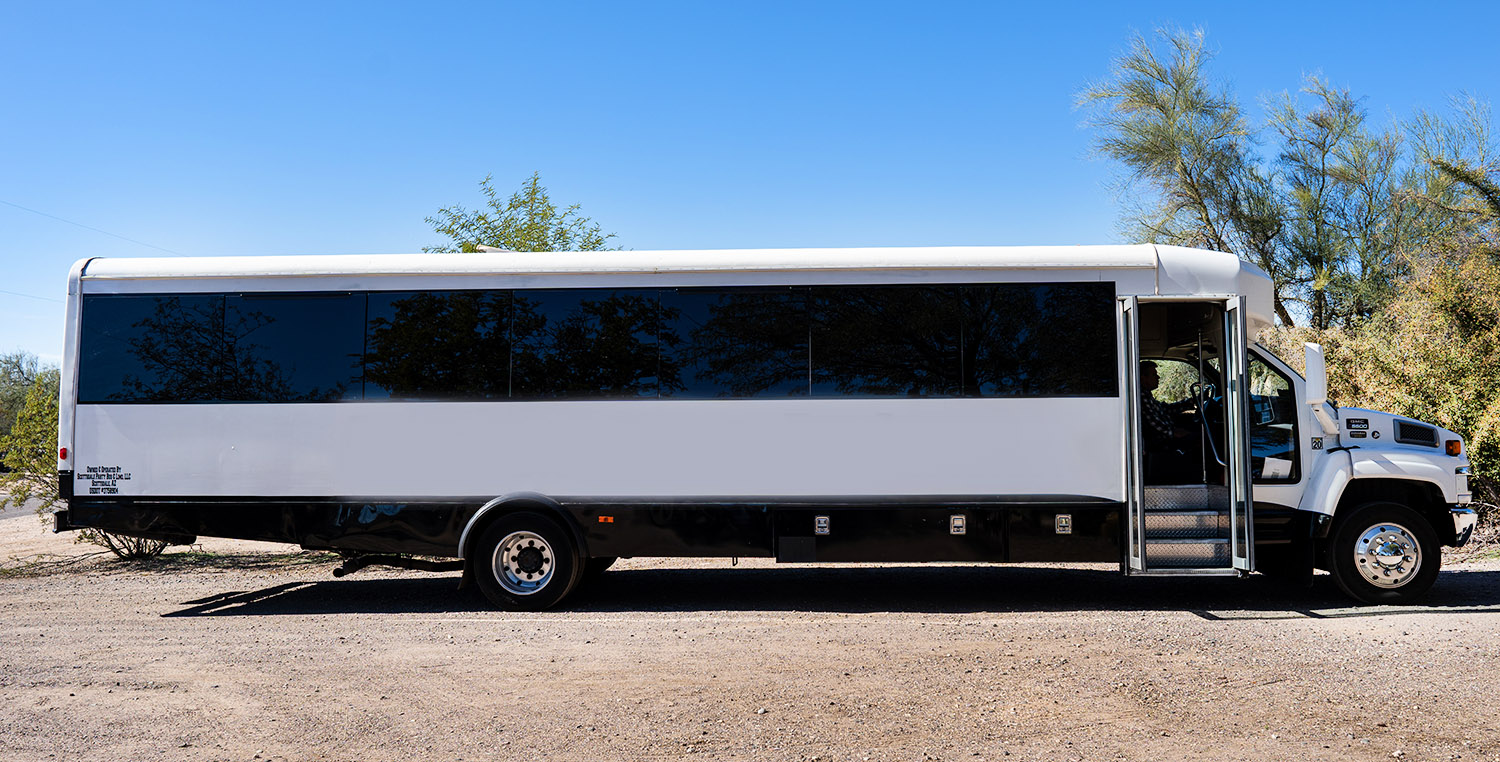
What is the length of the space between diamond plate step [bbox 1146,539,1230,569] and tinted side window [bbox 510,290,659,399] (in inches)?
164

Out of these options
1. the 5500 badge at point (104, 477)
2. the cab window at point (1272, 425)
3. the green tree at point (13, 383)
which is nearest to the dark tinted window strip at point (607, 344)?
the 5500 badge at point (104, 477)

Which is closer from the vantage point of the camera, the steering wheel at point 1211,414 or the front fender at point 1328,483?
the front fender at point 1328,483

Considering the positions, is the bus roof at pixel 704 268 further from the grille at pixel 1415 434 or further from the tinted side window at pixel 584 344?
the grille at pixel 1415 434

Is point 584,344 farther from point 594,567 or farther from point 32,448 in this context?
point 32,448

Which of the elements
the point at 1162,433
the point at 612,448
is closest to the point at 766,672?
the point at 612,448

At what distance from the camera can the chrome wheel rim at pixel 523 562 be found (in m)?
8.59

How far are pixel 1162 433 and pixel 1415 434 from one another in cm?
202

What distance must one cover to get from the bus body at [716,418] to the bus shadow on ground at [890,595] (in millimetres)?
503

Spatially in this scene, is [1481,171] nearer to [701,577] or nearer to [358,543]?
[701,577]

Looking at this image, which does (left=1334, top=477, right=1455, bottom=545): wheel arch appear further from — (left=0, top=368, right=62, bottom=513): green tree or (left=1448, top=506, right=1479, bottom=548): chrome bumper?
(left=0, top=368, right=62, bottom=513): green tree

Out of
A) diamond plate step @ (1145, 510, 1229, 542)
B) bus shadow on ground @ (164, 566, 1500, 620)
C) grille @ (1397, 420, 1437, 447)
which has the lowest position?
bus shadow on ground @ (164, 566, 1500, 620)

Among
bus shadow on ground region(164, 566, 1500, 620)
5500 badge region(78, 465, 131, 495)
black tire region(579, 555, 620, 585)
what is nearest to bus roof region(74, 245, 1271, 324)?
5500 badge region(78, 465, 131, 495)

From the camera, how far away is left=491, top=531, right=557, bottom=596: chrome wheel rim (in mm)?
8594

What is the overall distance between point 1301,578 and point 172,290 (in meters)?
10.3
